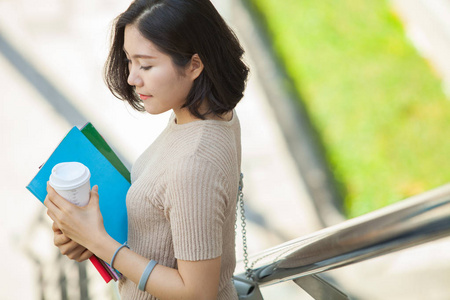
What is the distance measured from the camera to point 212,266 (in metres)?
1.00

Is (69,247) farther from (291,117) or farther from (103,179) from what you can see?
(291,117)

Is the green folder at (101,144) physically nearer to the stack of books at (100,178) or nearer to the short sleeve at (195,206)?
the stack of books at (100,178)

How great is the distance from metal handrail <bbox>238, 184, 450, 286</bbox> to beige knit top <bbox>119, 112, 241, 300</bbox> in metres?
0.17

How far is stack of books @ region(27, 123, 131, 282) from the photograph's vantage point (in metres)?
1.08

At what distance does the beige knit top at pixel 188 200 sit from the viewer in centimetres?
96

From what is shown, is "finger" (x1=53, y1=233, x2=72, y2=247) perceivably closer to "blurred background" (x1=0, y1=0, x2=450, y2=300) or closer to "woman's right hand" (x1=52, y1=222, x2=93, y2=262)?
"woman's right hand" (x1=52, y1=222, x2=93, y2=262)

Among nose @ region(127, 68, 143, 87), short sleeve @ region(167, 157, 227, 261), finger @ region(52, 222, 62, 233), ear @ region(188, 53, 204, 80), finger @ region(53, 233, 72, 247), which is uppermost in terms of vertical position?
nose @ region(127, 68, 143, 87)

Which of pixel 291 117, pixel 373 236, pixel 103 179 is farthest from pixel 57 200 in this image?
pixel 291 117

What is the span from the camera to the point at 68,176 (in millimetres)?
1003

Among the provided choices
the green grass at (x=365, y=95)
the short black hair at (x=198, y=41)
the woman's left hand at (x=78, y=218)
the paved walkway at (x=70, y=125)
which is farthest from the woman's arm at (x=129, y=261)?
the green grass at (x=365, y=95)

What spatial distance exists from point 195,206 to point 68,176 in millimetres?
268

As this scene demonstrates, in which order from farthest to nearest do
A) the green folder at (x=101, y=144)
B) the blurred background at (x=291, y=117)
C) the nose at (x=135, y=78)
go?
1. the blurred background at (x=291, y=117)
2. the green folder at (x=101, y=144)
3. the nose at (x=135, y=78)

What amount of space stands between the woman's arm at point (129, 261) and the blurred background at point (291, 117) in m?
1.34

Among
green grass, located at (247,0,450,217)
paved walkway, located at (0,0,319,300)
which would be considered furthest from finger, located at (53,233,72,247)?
green grass, located at (247,0,450,217)
